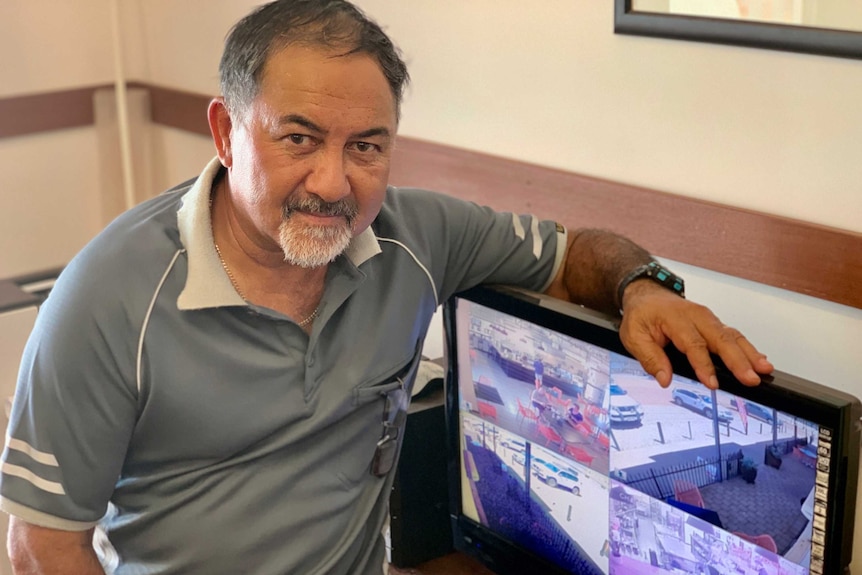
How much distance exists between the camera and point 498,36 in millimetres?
1938

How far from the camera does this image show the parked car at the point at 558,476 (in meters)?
1.29

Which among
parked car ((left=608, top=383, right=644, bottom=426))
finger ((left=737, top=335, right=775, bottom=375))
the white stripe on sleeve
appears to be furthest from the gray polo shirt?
finger ((left=737, top=335, right=775, bottom=375))

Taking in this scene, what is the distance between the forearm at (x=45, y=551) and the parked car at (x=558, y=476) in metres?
0.59

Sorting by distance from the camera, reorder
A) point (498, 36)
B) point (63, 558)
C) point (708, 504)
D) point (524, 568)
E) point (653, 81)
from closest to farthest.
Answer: point (708, 504), point (63, 558), point (524, 568), point (653, 81), point (498, 36)

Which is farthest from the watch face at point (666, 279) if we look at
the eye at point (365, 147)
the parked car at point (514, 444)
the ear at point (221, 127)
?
the ear at point (221, 127)

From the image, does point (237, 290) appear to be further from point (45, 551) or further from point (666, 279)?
point (666, 279)

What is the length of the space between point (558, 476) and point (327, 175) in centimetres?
48

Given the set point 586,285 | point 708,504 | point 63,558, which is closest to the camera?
point 708,504

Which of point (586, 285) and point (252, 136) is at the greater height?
point (252, 136)

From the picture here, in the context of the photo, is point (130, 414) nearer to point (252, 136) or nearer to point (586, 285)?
point (252, 136)

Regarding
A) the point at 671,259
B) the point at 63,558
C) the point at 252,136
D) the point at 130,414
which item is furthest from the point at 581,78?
the point at 63,558

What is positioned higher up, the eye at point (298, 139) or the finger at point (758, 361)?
the eye at point (298, 139)

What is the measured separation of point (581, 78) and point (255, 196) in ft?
2.41

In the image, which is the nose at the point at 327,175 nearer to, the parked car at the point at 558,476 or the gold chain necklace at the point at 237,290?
the gold chain necklace at the point at 237,290
